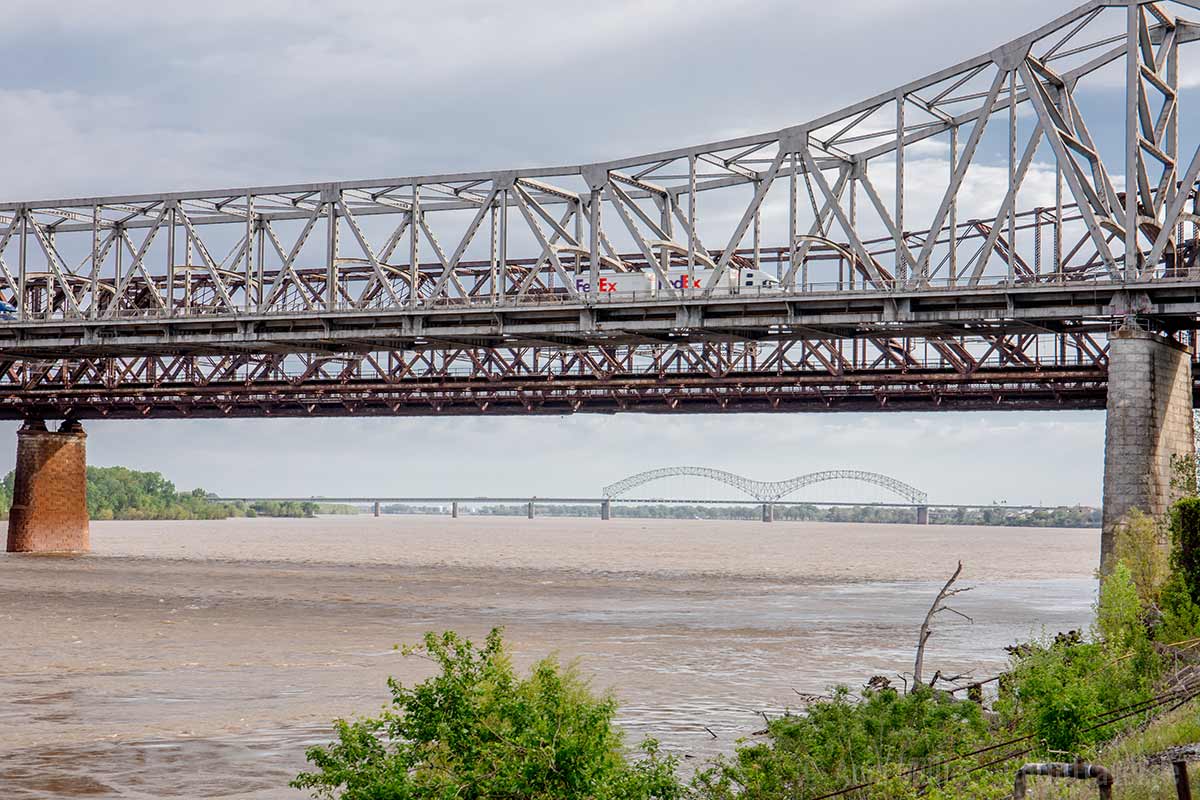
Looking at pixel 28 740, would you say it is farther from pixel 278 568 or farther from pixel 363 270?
pixel 363 270

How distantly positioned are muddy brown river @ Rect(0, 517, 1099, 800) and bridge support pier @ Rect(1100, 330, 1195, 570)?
13.2ft

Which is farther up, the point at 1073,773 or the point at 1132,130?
the point at 1132,130

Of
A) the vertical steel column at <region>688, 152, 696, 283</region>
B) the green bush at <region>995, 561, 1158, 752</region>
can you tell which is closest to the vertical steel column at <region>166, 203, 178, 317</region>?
the vertical steel column at <region>688, 152, 696, 283</region>

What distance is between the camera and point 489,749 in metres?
15.6

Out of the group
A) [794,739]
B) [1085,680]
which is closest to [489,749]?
[794,739]

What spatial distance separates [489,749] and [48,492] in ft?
273

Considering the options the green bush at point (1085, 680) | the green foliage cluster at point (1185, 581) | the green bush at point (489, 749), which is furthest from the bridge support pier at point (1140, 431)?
the green bush at point (489, 749)

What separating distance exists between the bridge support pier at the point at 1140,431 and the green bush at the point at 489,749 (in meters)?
28.9

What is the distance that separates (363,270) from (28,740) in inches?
2950

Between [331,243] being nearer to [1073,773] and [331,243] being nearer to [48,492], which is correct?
[48,492]

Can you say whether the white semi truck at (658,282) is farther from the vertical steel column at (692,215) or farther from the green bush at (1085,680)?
the green bush at (1085,680)

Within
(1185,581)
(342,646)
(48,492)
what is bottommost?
(342,646)

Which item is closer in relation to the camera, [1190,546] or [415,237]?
[1190,546]

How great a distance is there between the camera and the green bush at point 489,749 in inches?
588
